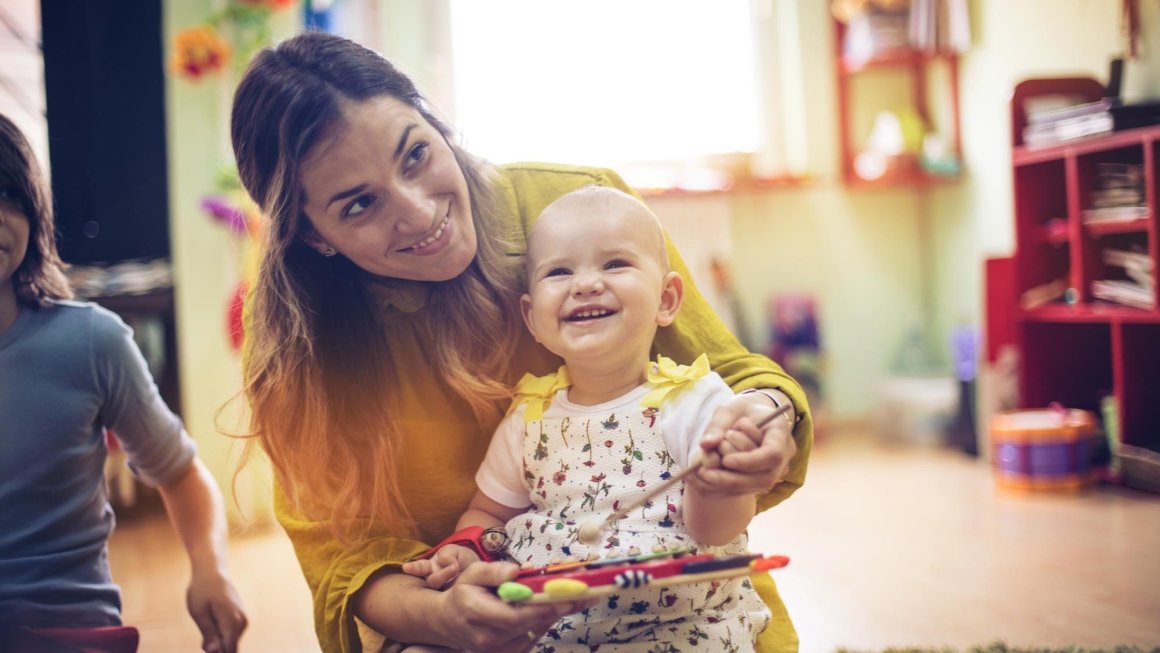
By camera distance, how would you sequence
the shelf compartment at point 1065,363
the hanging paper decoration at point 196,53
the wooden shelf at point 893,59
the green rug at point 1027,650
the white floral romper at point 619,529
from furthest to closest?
1. the wooden shelf at point 893,59
2. the shelf compartment at point 1065,363
3. the hanging paper decoration at point 196,53
4. the green rug at point 1027,650
5. the white floral romper at point 619,529

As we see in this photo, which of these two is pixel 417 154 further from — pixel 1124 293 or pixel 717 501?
pixel 1124 293

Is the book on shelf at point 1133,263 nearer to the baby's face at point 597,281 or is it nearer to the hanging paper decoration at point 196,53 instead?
the baby's face at point 597,281

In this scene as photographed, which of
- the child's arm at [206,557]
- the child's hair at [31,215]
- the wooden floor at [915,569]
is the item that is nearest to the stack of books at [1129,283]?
the wooden floor at [915,569]

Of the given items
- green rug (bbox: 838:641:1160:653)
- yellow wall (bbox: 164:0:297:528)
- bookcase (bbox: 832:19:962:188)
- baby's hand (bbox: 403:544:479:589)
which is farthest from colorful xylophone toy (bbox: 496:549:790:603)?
bookcase (bbox: 832:19:962:188)

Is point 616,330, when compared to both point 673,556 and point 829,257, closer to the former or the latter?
point 673,556

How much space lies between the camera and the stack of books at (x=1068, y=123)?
247cm

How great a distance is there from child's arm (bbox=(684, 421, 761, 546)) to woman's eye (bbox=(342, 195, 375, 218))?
14.3 inches

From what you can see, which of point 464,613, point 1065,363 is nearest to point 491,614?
point 464,613

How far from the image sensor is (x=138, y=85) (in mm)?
2482

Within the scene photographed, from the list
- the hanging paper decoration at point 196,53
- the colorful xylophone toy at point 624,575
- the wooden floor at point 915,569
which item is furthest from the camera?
the hanging paper decoration at point 196,53

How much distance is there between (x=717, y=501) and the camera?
721 mm

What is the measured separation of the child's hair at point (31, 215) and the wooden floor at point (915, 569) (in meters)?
0.93

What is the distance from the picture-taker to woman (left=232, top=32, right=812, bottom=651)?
32.9 inches

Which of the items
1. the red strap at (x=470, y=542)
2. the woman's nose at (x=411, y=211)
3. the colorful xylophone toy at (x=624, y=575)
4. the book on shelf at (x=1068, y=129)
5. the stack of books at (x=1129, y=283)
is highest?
the book on shelf at (x=1068, y=129)
